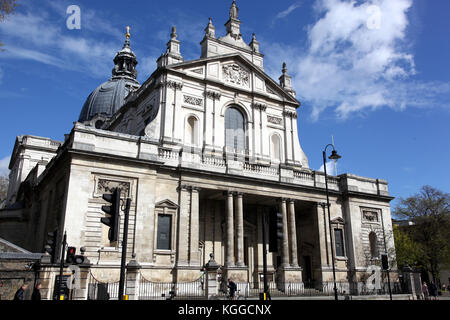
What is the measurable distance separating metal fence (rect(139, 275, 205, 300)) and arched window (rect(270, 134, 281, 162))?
45.1 ft

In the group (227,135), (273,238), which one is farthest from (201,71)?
(273,238)

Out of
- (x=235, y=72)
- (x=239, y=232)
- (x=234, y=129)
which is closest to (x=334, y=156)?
(x=239, y=232)

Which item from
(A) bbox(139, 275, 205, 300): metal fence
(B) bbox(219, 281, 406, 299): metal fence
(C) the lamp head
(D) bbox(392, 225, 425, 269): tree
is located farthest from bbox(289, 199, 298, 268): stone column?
(D) bbox(392, 225, 425, 269): tree

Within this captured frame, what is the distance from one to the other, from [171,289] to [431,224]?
3068cm

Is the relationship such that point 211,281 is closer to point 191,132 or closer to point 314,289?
point 314,289

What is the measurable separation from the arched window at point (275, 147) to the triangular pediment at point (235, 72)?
378cm

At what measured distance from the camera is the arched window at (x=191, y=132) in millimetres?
29312

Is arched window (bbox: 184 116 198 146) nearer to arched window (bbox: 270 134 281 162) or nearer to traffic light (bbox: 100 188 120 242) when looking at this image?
arched window (bbox: 270 134 281 162)

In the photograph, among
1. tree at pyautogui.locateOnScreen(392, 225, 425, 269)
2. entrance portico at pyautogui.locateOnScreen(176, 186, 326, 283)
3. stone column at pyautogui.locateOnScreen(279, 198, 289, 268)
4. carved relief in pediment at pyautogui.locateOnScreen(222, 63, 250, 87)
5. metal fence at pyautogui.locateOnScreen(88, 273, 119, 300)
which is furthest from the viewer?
tree at pyautogui.locateOnScreen(392, 225, 425, 269)

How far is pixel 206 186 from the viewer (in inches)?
992

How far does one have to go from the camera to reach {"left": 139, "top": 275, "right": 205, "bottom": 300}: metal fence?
19.7 m

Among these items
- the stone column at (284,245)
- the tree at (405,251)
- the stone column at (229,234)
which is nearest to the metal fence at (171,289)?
the stone column at (229,234)
